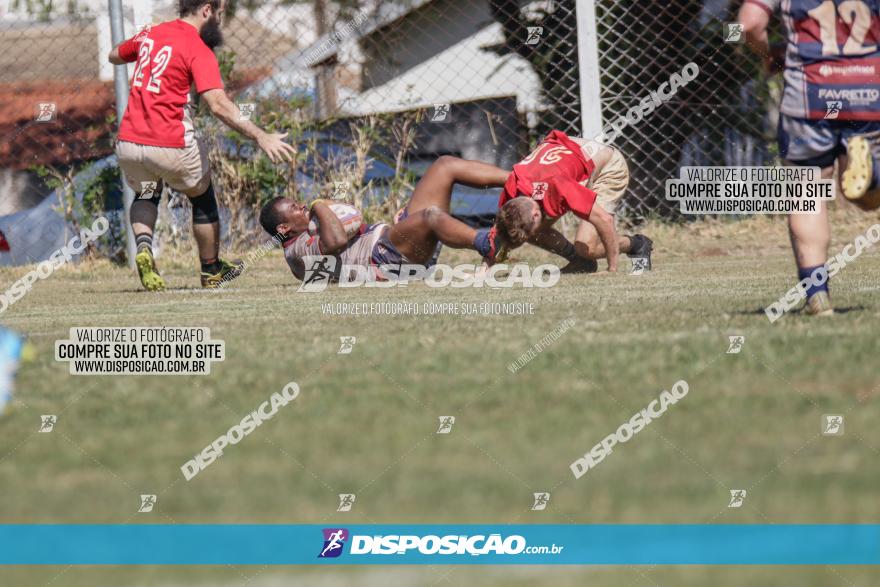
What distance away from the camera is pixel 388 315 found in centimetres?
705

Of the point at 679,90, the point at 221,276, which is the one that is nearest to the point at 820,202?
the point at 221,276

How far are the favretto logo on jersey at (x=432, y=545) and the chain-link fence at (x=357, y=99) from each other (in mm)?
9407

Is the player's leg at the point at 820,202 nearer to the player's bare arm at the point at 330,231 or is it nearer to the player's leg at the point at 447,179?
the player's leg at the point at 447,179

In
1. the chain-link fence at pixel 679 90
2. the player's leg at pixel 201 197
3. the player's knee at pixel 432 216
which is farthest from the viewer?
the chain-link fence at pixel 679 90

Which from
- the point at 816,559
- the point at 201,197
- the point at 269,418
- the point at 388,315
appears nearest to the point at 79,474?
the point at 269,418

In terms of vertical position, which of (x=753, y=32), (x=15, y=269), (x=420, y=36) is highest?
(x=753, y=32)

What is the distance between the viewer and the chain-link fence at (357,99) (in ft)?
42.9

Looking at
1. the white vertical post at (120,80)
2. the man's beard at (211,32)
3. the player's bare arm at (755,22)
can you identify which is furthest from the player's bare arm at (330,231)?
the player's bare arm at (755,22)

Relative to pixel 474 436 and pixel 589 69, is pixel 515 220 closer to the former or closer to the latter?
pixel 589 69

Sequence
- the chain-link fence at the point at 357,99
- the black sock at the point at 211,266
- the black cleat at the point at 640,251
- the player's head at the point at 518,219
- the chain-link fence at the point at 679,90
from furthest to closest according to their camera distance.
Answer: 1. the chain-link fence at the point at 679,90
2. the chain-link fence at the point at 357,99
3. the black cleat at the point at 640,251
4. the black sock at the point at 211,266
5. the player's head at the point at 518,219

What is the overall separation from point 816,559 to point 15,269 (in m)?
11.1

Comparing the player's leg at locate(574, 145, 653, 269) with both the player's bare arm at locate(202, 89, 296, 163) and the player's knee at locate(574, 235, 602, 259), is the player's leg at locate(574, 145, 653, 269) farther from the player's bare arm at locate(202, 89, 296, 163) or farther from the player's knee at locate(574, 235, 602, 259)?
the player's bare arm at locate(202, 89, 296, 163)

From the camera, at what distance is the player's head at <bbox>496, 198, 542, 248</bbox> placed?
874cm

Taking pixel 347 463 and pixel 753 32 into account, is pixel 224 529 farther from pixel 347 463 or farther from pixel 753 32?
pixel 753 32
